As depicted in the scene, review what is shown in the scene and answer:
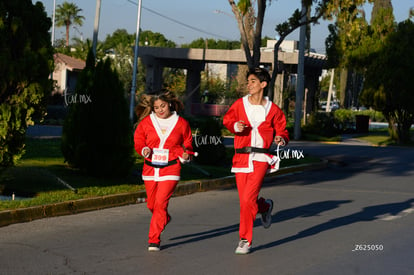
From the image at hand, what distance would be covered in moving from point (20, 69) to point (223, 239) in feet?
12.2

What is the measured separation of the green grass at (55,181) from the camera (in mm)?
10906

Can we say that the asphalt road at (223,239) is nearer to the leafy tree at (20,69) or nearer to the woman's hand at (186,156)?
the woman's hand at (186,156)

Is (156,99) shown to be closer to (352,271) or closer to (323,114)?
(352,271)

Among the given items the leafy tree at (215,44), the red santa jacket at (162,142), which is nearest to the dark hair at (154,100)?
the red santa jacket at (162,142)

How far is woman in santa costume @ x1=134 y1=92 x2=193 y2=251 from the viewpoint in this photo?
26.2 ft

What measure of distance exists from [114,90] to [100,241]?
514 cm

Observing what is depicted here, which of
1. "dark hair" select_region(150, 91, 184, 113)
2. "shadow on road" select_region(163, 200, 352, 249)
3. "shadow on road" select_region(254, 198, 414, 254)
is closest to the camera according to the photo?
"dark hair" select_region(150, 91, 184, 113)

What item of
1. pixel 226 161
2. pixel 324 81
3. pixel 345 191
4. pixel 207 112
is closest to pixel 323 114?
pixel 207 112

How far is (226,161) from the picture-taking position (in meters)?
19.3

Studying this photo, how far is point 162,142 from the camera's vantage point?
8109mm

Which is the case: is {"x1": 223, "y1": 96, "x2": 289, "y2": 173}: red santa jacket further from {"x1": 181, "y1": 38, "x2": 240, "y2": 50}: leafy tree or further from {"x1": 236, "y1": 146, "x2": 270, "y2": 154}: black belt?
{"x1": 181, "y1": 38, "x2": 240, "y2": 50}: leafy tree

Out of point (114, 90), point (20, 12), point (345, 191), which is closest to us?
point (20, 12)

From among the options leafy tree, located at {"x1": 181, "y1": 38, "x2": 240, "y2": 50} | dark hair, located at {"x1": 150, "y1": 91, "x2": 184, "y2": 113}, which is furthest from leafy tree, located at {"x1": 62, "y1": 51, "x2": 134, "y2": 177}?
leafy tree, located at {"x1": 181, "y1": 38, "x2": 240, "y2": 50}

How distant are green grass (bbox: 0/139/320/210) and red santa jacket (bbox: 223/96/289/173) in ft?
10.6
